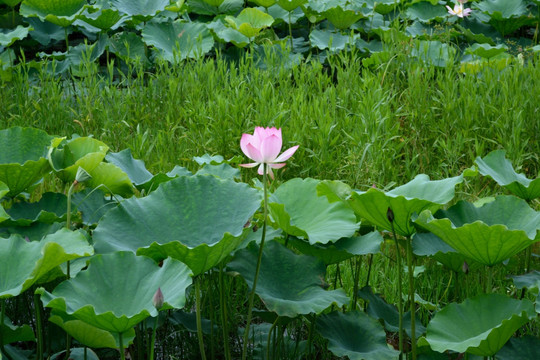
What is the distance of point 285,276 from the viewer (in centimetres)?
170

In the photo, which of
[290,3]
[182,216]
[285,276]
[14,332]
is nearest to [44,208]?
[14,332]

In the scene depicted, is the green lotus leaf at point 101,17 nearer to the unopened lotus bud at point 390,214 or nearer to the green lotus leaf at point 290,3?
the green lotus leaf at point 290,3

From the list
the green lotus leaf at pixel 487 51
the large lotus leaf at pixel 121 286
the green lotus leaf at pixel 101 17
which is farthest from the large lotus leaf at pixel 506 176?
the green lotus leaf at pixel 101 17

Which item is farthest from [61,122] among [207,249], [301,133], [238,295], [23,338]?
[207,249]

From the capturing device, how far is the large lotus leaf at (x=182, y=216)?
1625 millimetres

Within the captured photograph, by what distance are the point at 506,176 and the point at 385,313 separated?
0.59 metres

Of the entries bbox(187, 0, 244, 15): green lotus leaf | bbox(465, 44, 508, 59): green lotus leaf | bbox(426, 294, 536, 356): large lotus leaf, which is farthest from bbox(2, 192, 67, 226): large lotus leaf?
bbox(187, 0, 244, 15): green lotus leaf

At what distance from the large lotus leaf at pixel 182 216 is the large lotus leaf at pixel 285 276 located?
0.33 feet

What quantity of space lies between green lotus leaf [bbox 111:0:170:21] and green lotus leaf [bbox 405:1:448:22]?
2130mm

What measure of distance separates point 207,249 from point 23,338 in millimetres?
653

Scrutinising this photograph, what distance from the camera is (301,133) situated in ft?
11.2

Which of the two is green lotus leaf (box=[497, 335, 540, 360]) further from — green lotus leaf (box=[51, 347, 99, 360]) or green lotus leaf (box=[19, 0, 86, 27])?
green lotus leaf (box=[19, 0, 86, 27])

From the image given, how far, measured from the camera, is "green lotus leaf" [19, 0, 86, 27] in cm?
502

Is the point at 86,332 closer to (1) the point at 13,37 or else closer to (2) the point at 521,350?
(2) the point at 521,350
